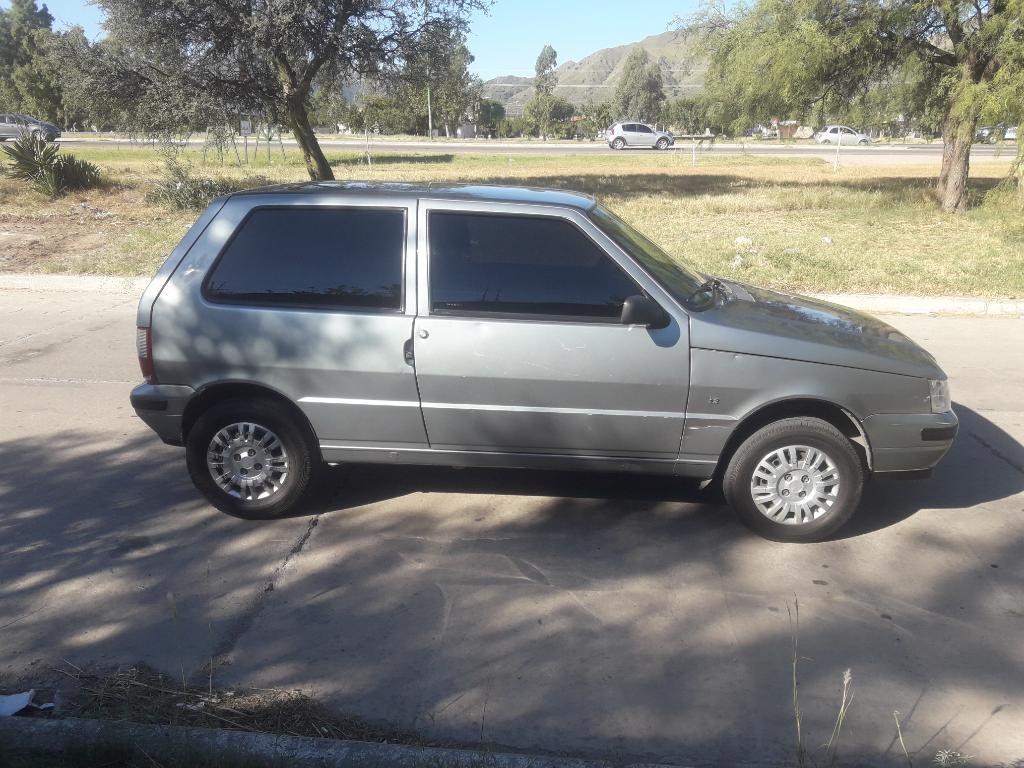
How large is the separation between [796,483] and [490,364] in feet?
5.63

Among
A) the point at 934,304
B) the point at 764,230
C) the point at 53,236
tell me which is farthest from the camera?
the point at 764,230

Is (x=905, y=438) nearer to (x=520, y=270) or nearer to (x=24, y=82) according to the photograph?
(x=520, y=270)

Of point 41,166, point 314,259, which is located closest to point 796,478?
point 314,259

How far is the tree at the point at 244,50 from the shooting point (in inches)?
646

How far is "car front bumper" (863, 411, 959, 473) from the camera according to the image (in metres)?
4.67

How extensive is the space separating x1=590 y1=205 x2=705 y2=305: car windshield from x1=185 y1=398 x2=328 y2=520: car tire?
6.57ft

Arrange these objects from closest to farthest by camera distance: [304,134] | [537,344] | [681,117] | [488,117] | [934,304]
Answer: [537,344], [934,304], [304,134], [681,117], [488,117]

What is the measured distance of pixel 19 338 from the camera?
9.35m

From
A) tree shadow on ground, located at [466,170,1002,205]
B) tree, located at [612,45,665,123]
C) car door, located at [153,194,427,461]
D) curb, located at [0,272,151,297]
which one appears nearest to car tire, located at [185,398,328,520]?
car door, located at [153,194,427,461]

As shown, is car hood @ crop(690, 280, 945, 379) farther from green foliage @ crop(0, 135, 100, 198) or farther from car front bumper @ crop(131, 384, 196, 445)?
green foliage @ crop(0, 135, 100, 198)

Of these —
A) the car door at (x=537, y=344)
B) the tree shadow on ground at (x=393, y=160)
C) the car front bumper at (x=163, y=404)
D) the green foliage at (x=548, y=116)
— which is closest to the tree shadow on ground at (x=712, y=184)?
the tree shadow on ground at (x=393, y=160)

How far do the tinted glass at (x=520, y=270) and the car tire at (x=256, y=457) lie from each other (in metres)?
1.07

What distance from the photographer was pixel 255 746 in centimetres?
303

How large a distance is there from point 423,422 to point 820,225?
12.9m
